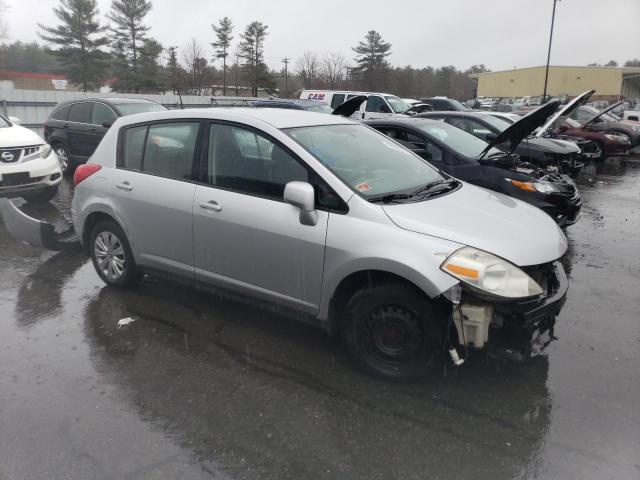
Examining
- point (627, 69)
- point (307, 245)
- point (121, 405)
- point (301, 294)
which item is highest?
point (627, 69)

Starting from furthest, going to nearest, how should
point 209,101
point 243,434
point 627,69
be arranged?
point 627,69 < point 209,101 < point 243,434

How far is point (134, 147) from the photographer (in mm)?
4602

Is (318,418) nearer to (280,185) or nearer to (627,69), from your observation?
(280,185)

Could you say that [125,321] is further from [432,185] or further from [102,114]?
[102,114]

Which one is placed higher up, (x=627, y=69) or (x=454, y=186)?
(x=627, y=69)

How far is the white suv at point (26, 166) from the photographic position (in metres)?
7.48

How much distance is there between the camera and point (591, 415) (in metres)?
3.03

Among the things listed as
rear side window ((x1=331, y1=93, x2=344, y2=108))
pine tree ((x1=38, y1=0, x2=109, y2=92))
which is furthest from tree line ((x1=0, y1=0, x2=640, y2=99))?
rear side window ((x1=331, y1=93, x2=344, y2=108))

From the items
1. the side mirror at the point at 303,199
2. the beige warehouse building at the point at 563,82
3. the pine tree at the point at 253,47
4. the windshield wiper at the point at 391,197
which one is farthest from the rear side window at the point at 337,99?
the beige warehouse building at the point at 563,82

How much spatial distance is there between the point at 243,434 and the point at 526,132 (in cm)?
428

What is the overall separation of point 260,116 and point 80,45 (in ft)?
174

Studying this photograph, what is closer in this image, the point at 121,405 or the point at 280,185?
the point at 121,405

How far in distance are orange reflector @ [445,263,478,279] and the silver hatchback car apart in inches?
0.8

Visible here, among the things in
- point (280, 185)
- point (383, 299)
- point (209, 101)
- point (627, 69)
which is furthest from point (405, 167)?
point (627, 69)
